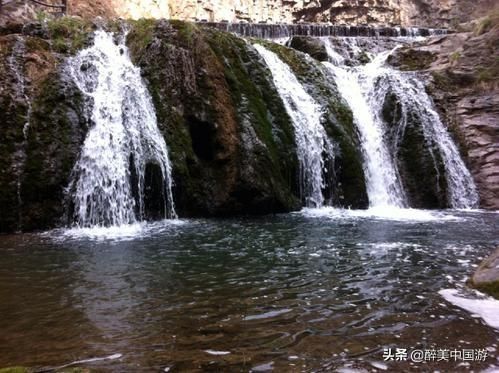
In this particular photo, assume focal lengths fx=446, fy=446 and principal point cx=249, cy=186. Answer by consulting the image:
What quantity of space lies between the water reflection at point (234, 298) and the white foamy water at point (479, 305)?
0.35ft

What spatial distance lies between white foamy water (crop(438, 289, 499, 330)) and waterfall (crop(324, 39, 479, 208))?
27.5 feet

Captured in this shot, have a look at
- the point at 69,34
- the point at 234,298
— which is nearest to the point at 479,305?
the point at 234,298

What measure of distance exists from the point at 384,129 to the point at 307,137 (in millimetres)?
3316

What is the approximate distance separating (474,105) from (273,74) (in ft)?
22.8

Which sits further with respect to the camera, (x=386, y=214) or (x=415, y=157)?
(x=415, y=157)

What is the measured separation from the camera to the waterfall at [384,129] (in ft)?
43.3

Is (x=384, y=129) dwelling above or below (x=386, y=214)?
above

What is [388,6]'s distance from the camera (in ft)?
108

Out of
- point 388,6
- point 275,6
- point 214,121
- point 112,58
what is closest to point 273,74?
point 214,121

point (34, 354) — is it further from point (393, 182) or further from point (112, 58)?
point (393, 182)

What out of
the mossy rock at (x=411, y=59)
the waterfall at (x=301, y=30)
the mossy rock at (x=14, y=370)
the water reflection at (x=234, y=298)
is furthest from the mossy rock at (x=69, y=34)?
the mossy rock at (x=411, y=59)

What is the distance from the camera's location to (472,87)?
629 inches

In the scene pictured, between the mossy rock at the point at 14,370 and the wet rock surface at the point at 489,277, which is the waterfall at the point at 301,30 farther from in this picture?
the mossy rock at the point at 14,370

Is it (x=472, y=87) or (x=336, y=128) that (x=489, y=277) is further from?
(x=472, y=87)
